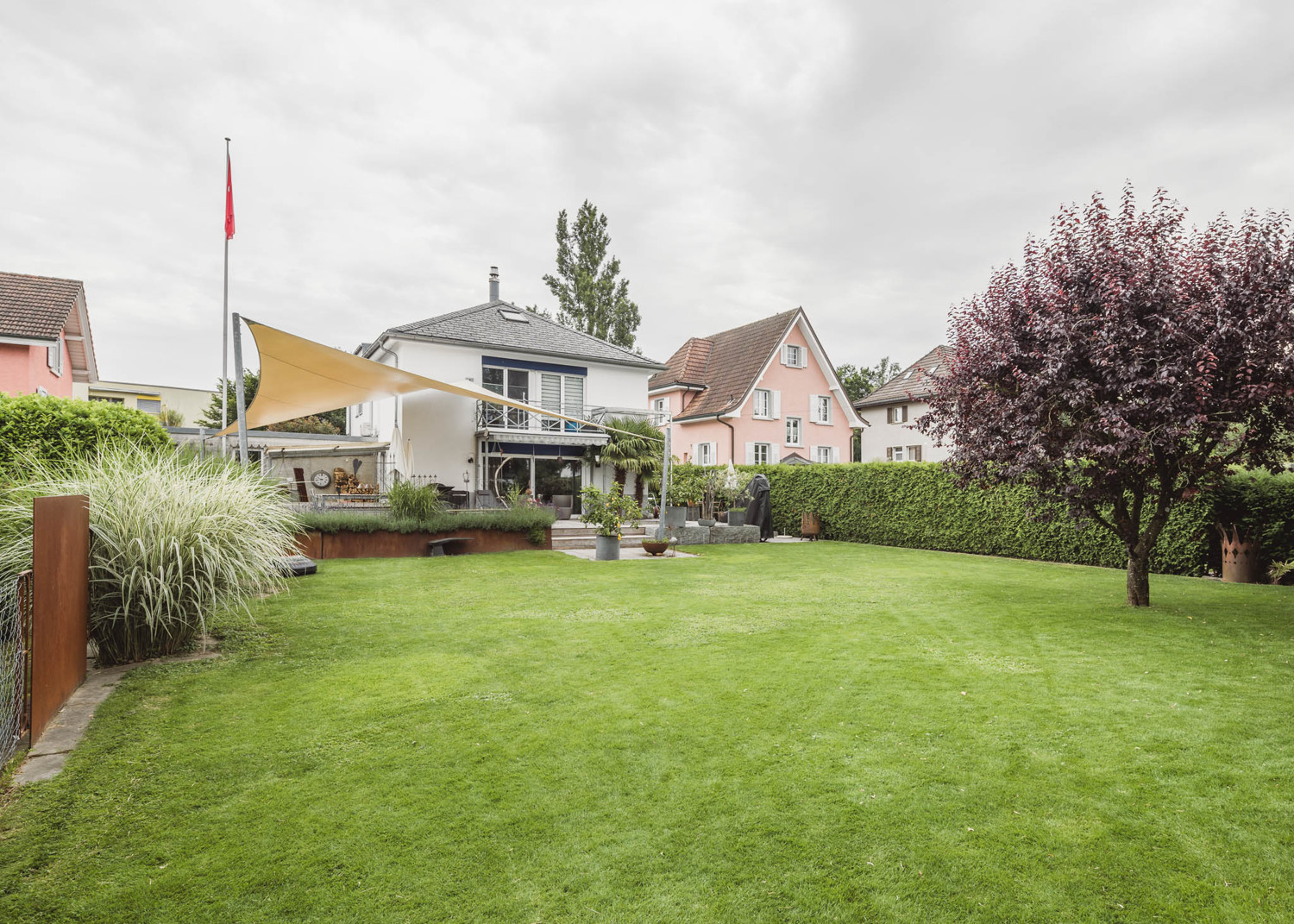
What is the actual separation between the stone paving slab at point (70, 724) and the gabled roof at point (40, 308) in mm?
13389

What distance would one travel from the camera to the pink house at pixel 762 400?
2416 centimetres

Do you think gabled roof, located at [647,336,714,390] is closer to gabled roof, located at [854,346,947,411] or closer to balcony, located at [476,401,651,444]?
gabled roof, located at [854,346,947,411]

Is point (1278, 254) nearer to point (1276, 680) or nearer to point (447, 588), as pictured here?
point (1276, 680)

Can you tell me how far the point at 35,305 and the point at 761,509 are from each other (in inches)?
683

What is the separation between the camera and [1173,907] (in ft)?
6.54

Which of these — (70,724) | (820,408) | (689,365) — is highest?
(689,365)

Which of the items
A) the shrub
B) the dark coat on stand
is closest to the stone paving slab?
the shrub

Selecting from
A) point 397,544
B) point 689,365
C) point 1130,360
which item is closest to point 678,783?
point 1130,360

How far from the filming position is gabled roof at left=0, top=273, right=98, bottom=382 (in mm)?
13578

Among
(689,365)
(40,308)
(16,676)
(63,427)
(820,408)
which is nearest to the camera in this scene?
(16,676)

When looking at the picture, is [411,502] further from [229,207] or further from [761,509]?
[761,509]

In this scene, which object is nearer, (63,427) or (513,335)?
(63,427)

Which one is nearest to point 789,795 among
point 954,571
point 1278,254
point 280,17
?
point 1278,254

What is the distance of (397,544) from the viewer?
11.6 meters
